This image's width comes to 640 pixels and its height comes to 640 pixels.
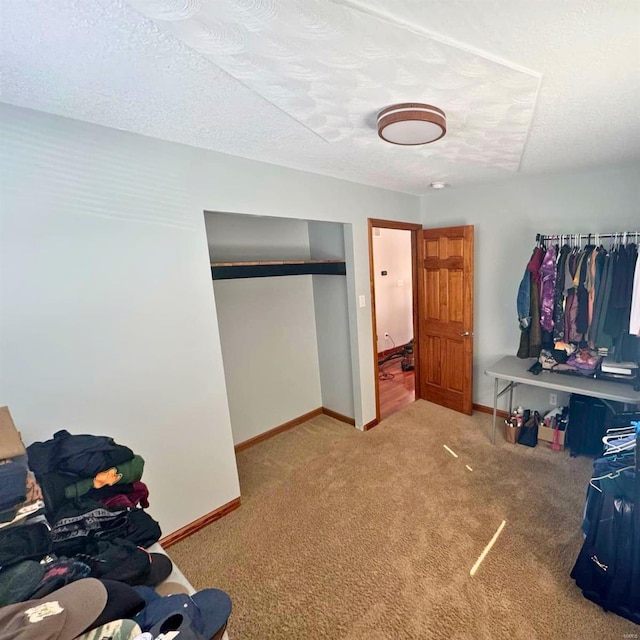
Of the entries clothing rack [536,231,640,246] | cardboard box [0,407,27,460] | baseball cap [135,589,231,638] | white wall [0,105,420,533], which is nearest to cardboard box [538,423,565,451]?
Result: clothing rack [536,231,640,246]

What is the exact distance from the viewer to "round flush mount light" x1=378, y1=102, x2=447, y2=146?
152cm

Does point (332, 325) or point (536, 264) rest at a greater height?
point (536, 264)

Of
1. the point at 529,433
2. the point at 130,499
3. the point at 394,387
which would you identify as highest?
the point at 130,499

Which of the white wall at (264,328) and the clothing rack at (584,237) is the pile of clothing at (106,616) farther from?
the clothing rack at (584,237)

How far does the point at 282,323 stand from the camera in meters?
3.48

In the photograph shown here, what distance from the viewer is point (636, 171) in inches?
104

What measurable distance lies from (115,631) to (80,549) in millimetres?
416

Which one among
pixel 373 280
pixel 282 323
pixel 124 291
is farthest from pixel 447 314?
pixel 124 291

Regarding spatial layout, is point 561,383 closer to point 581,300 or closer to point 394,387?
point 581,300

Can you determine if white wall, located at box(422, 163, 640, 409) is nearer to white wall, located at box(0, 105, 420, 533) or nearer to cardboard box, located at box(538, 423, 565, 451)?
cardboard box, located at box(538, 423, 565, 451)

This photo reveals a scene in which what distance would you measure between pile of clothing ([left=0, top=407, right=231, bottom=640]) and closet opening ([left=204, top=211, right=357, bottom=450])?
1795 millimetres

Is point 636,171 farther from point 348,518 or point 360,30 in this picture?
point 348,518

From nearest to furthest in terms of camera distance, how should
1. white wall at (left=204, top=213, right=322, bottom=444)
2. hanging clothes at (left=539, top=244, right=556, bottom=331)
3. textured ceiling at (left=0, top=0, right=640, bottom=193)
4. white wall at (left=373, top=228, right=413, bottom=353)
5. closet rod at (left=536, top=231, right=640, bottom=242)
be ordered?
1. textured ceiling at (left=0, top=0, right=640, bottom=193)
2. closet rod at (left=536, top=231, right=640, bottom=242)
3. hanging clothes at (left=539, top=244, right=556, bottom=331)
4. white wall at (left=204, top=213, right=322, bottom=444)
5. white wall at (left=373, top=228, right=413, bottom=353)

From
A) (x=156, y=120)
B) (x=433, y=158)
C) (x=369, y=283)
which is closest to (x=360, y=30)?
(x=156, y=120)
